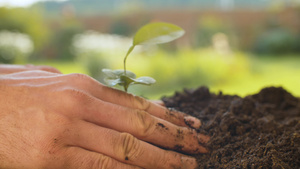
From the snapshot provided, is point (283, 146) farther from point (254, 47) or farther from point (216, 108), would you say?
point (254, 47)

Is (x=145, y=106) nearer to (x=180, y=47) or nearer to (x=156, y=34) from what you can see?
(x=156, y=34)

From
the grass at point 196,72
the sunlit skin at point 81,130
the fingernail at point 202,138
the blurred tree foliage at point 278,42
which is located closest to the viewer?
the sunlit skin at point 81,130

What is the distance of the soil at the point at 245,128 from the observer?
0.57 meters

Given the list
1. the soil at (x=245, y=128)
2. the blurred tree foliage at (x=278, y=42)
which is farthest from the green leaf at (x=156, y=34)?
the blurred tree foliage at (x=278, y=42)

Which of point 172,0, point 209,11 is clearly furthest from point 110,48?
point 172,0

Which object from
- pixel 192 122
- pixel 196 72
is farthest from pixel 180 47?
pixel 192 122

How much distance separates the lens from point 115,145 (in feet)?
1.89

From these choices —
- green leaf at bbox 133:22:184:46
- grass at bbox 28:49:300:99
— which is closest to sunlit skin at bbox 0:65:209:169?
green leaf at bbox 133:22:184:46

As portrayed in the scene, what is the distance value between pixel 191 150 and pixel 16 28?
8.49 meters

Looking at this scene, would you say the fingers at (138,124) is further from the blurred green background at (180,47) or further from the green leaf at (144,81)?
the blurred green background at (180,47)

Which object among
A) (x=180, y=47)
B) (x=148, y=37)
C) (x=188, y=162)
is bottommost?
(x=180, y=47)

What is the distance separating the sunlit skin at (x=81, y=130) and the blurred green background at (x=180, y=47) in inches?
87.6

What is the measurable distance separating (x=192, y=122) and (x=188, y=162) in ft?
0.37

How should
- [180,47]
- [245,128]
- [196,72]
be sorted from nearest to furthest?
[245,128], [196,72], [180,47]
